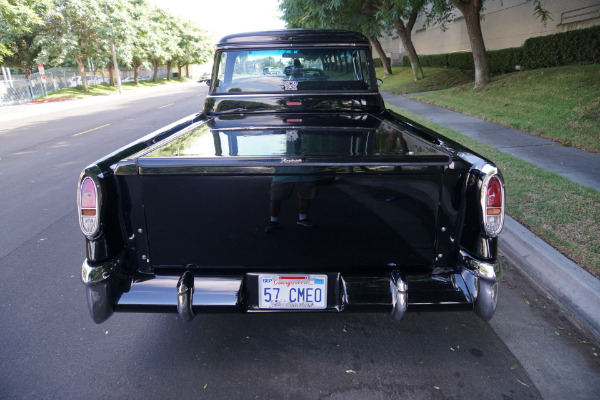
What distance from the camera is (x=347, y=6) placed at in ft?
60.8

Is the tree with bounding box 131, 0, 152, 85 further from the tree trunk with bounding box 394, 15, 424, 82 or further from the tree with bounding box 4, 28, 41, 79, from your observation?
the tree trunk with bounding box 394, 15, 424, 82

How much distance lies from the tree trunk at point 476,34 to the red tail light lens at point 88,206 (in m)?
15.1

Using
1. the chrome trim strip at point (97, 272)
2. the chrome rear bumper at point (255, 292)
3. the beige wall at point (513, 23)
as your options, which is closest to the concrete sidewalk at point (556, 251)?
the chrome rear bumper at point (255, 292)

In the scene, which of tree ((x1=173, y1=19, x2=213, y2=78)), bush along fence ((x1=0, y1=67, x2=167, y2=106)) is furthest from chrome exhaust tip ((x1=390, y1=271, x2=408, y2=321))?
tree ((x1=173, y1=19, x2=213, y2=78))

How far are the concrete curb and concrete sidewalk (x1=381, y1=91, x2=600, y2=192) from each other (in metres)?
1.99

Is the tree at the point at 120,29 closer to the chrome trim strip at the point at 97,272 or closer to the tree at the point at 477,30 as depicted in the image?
the tree at the point at 477,30

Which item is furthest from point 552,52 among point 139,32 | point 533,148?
point 139,32

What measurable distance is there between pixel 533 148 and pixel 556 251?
4533 mm

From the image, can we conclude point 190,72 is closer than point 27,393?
No

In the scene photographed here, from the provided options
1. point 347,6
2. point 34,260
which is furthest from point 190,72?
point 34,260

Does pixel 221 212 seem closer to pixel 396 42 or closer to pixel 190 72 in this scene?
pixel 396 42

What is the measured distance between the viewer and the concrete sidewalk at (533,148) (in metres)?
5.94

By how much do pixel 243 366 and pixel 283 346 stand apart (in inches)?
12.5

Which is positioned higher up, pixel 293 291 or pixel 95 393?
pixel 293 291
